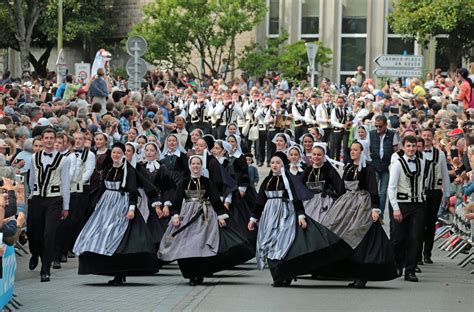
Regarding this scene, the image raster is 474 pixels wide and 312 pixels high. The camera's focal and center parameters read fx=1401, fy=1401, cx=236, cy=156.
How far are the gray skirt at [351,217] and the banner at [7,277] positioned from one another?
4.75m

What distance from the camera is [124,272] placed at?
17.0m

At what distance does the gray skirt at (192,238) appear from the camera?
16.9m

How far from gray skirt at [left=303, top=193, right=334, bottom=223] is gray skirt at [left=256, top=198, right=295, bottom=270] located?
1204 millimetres

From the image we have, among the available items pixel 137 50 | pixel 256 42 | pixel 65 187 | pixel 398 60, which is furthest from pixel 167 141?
pixel 256 42

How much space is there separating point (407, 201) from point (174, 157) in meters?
4.89

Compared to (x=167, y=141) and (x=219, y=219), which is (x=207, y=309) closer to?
(x=219, y=219)

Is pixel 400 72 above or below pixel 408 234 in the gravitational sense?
above

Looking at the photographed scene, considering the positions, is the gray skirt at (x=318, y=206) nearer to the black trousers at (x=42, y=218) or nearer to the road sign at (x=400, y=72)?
the black trousers at (x=42, y=218)

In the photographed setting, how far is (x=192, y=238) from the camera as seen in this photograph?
17047 millimetres

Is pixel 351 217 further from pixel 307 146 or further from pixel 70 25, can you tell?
pixel 70 25

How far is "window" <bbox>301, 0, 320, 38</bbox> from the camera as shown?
193 feet

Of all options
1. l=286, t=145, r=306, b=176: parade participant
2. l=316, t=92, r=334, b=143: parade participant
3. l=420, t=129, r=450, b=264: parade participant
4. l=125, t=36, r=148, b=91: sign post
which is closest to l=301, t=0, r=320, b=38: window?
l=316, t=92, r=334, b=143: parade participant

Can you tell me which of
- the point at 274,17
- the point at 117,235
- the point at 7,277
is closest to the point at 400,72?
the point at 117,235

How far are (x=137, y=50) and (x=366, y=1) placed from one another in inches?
1091
